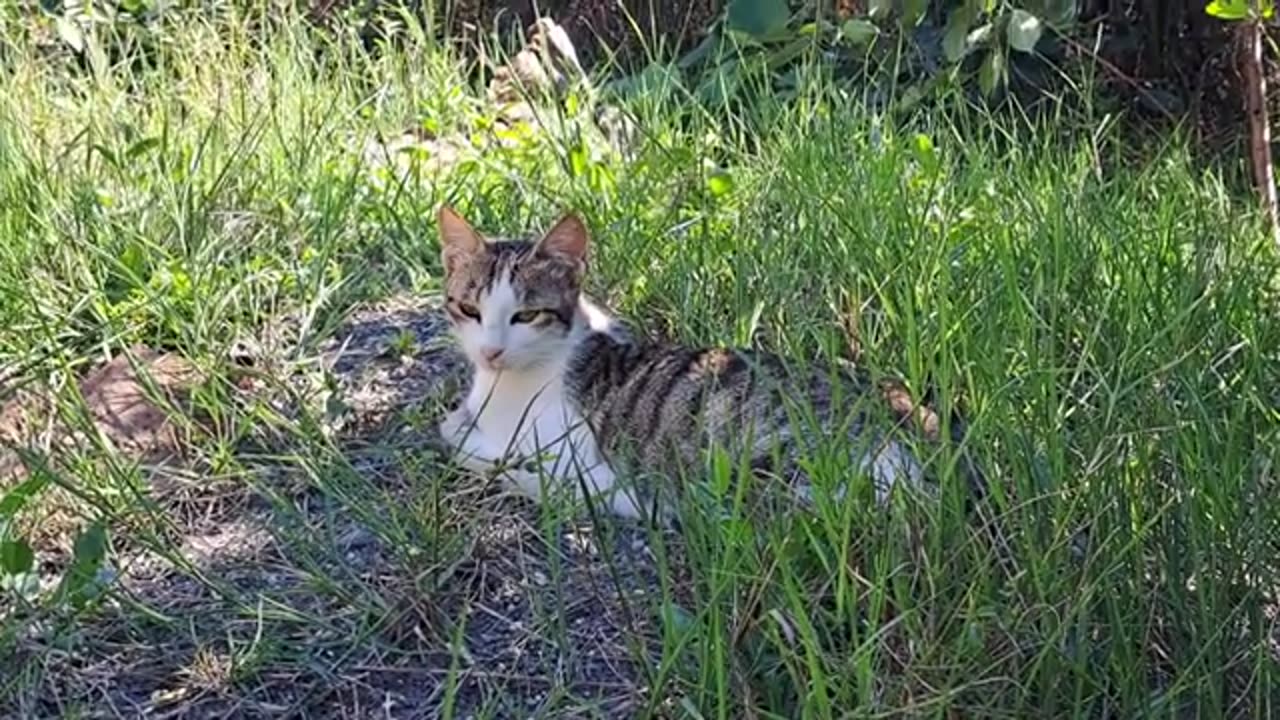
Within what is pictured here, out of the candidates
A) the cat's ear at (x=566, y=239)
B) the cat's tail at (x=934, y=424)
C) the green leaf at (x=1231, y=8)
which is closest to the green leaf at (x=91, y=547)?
the cat's ear at (x=566, y=239)

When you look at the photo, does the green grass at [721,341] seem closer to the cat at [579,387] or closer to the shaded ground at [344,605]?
the shaded ground at [344,605]

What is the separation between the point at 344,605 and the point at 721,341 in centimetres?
86

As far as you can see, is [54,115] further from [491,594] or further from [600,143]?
[491,594]

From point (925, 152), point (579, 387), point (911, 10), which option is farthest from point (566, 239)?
point (911, 10)

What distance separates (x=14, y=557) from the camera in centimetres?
201

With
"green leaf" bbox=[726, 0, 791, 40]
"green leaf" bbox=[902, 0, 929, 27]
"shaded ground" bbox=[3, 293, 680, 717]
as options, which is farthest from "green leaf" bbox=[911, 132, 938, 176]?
"shaded ground" bbox=[3, 293, 680, 717]

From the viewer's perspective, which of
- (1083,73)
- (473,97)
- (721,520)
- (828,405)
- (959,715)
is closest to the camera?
(959,715)

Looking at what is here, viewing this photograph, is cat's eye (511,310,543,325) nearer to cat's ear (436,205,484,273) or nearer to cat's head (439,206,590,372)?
cat's head (439,206,590,372)

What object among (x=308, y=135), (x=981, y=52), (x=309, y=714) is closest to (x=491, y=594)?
(x=309, y=714)

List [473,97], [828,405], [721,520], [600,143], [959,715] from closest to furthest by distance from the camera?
[959,715], [721,520], [828,405], [600,143], [473,97]

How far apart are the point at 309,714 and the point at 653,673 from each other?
0.44m

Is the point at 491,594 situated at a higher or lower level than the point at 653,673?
lower

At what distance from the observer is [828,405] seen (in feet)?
7.38

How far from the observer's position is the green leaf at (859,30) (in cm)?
361
